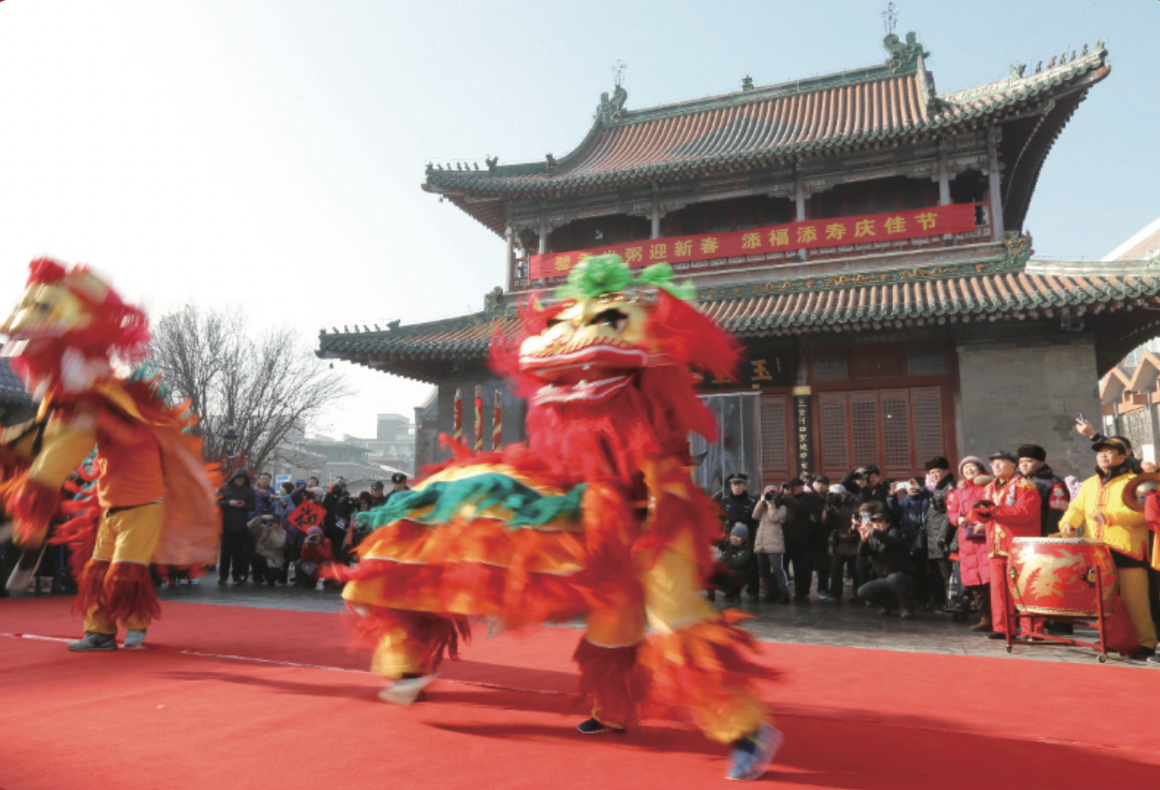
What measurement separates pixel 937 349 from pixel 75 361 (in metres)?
10.2

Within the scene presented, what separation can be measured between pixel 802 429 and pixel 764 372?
1016 millimetres

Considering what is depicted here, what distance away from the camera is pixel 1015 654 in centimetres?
439

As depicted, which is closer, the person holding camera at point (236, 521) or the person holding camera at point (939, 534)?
the person holding camera at point (939, 534)

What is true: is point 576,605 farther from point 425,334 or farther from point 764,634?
point 425,334

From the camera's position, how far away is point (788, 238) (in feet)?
38.0

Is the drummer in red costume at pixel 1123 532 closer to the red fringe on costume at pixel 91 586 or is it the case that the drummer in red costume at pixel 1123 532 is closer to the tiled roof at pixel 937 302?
the tiled roof at pixel 937 302

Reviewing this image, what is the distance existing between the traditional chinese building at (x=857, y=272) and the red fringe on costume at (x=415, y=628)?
8325 millimetres

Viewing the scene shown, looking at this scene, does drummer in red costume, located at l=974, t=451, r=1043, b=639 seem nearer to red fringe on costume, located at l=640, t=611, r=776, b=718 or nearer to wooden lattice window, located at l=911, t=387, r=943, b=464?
red fringe on costume, located at l=640, t=611, r=776, b=718

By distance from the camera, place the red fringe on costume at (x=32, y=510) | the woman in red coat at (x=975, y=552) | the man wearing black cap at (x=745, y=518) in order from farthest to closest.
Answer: the man wearing black cap at (x=745, y=518), the woman in red coat at (x=975, y=552), the red fringe on costume at (x=32, y=510)

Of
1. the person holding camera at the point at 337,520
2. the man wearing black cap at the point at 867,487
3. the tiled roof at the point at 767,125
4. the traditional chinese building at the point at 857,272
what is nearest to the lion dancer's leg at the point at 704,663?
the man wearing black cap at the point at 867,487

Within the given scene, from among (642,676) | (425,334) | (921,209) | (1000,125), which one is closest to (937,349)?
(921,209)

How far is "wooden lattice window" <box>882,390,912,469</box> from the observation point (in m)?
10.5

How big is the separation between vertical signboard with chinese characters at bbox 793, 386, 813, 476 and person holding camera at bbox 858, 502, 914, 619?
412 centimetres

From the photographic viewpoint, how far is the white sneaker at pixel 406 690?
262cm
